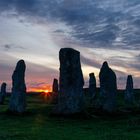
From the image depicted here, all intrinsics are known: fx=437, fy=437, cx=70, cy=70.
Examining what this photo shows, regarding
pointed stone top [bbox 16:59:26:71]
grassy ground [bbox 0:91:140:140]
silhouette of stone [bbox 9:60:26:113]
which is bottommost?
grassy ground [bbox 0:91:140:140]

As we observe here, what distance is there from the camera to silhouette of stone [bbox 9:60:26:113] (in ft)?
161

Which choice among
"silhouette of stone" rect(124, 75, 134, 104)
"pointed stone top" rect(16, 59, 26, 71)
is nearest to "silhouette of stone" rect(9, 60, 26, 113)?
"pointed stone top" rect(16, 59, 26, 71)

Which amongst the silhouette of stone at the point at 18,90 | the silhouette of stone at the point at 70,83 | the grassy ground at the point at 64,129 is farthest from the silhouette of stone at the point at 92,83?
the grassy ground at the point at 64,129

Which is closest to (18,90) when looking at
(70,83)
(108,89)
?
(70,83)

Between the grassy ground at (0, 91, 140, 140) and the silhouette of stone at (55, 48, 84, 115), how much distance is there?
218cm

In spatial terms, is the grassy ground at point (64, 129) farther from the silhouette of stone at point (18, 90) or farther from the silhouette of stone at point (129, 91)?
the silhouette of stone at point (129, 91)

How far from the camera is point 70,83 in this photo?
46.8 meters

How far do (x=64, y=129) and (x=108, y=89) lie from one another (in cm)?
1905

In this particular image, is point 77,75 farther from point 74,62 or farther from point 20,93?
point 20,93

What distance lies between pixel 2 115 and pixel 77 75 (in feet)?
29.8

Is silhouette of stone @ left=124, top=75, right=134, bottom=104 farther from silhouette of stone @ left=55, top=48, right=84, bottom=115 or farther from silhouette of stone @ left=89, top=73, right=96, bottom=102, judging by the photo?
silhouette of stone @ left=55, top=48, right=84, bottom=115

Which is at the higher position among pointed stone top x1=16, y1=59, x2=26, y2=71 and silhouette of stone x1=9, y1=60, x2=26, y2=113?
pointed stone top x1=16, y1=59, x2=26, y2=71

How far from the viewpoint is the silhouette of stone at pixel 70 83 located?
45906mm

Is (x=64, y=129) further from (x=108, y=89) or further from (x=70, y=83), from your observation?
(x=108, y=89)
